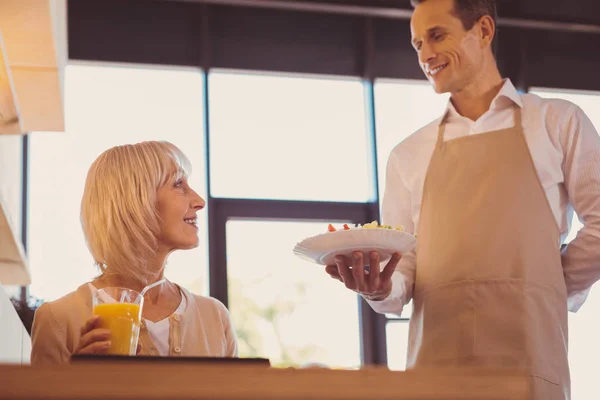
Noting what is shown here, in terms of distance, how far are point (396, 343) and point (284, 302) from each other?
0.70m

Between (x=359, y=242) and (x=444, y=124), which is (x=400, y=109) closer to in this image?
(x=444, y=124)

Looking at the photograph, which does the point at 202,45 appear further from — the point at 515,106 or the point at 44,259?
the point at 515,106

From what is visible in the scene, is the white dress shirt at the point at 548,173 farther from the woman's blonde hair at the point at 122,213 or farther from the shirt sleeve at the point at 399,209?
the woman's blonde hair at the point at 122,213

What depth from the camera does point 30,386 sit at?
0.71m

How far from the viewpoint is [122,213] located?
1.92m

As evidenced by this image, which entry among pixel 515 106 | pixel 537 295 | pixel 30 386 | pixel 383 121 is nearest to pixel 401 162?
pixel 515 106

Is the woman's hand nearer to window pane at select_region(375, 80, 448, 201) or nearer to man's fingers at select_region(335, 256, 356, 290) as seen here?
man's fingers at select_region(335, 256, 356, 290)

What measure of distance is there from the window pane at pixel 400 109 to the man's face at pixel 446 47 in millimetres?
2863

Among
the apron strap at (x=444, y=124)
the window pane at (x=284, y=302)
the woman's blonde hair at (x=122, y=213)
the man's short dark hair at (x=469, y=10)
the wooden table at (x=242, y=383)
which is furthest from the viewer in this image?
the window pane at (x=284, y=302)

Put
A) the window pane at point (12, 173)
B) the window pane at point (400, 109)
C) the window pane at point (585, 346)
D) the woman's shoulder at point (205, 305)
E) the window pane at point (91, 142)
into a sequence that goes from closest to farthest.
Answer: the woman's shoulder at point (205, 305), the window pane at point (12, 173), the window pane at point (91, 142), the window pane at point (585, 346), the window pane at point (400, 109)

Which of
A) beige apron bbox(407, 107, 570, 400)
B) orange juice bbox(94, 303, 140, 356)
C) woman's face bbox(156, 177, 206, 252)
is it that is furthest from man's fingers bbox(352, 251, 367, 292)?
orange juice bbox(94, 303, 140, 356)

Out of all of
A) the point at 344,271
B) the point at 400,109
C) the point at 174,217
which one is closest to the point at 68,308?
the point at 174,217

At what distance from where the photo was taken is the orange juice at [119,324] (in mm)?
1411

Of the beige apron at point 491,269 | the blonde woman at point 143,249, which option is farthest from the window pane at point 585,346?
the blonde woman at point 143,249
